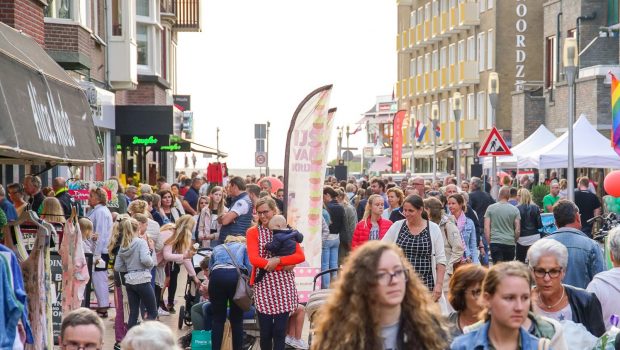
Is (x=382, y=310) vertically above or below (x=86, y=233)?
above

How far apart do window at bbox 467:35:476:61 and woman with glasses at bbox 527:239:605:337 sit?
184ft

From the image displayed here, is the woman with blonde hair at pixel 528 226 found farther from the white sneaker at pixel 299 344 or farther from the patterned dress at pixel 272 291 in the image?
the patterned dress at pixel 272 291

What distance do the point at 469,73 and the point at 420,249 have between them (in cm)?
5060

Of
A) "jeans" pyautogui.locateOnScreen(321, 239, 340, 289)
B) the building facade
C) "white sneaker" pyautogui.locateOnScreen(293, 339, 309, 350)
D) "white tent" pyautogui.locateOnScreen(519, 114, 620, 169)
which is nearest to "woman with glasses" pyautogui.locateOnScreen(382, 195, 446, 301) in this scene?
"white sneaker" pyautogui.locateOnScreen(293, 339, 309, 350)

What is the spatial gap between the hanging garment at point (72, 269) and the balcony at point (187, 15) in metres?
39.3

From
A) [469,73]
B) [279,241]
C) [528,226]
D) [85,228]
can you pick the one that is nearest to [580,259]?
[279,241]

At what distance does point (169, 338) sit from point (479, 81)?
5646cm

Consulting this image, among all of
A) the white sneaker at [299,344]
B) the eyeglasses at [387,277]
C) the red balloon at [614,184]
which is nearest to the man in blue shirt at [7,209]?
the white sneaker at [299,344]

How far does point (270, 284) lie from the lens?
40.4 feet

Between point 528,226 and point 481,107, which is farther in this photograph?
point 481,107

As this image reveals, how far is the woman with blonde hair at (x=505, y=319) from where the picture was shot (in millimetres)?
5930

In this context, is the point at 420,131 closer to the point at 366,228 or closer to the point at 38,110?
the point at 366,228

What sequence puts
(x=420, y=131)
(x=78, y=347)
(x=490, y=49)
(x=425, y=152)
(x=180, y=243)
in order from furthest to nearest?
(x=425, y=152)
(x=420, y=131)
(x=490, y=49)
(x=180, y=243)
(x=78, y=347)

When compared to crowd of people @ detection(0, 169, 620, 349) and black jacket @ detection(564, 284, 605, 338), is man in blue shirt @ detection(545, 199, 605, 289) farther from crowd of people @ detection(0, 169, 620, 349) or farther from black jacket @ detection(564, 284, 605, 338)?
black jacket @ detection(564, 284, 605, 338)
